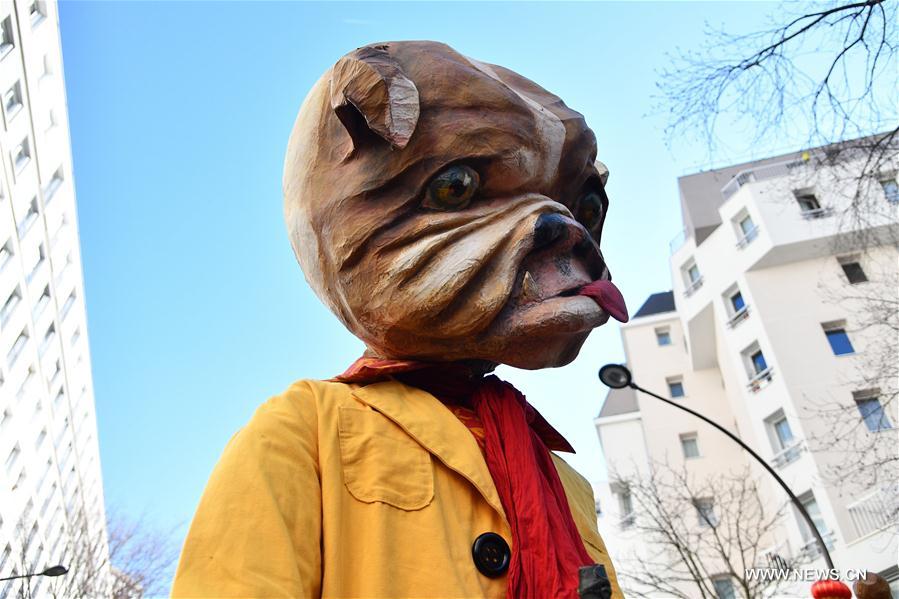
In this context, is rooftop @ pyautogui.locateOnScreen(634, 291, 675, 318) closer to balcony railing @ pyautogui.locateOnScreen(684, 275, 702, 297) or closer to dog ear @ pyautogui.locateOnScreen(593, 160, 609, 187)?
balcony railing @ pyautogui.locateOnScreen(684, 275, 702, 297)

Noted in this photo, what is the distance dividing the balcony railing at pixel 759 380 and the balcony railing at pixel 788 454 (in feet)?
5.74

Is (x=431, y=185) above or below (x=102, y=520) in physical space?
below

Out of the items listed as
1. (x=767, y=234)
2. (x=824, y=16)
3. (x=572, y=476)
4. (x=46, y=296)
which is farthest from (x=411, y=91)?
(x=46, y=296)

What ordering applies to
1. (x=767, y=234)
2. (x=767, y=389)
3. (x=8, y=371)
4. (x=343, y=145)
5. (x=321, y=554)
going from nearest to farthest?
(x=321, y=554) → (x=343, y=145) → (x=767, y=389) → (x=767, y=234) → (x=8, y=371)

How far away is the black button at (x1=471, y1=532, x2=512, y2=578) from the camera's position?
1.90m

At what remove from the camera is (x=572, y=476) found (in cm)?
290

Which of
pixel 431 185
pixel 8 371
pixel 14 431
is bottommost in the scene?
pixel 431 185

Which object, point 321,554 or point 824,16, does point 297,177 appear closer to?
point 321,554

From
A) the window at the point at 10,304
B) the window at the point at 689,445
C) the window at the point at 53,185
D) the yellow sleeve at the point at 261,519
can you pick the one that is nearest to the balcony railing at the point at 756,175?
the window at the point at 689,445

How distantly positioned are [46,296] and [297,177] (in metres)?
29.6

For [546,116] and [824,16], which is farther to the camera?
[824,16]

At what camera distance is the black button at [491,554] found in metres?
1.90

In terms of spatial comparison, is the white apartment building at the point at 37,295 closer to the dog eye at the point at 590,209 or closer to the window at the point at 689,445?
the window at the point at 689,445

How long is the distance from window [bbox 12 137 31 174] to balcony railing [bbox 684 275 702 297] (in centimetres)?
2239
